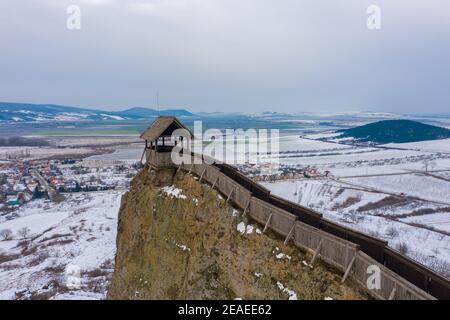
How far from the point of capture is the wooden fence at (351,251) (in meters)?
9.84

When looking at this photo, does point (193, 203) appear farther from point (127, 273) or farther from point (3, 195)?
point (3, 195)

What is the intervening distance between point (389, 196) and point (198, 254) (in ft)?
248

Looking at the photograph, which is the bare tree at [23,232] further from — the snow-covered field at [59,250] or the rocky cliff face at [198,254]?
the rocky cliff face at [198,254]

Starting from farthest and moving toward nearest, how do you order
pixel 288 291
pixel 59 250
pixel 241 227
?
pixel 59 250
pixel 241 227
pixel 288 291

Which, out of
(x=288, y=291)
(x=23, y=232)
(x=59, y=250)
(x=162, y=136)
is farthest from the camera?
(x=23, y=232)

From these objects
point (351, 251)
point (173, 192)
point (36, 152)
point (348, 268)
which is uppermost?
point (173, 192)

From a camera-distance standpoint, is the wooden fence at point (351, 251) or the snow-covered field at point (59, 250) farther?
the snow-covered field at point (59, 250)

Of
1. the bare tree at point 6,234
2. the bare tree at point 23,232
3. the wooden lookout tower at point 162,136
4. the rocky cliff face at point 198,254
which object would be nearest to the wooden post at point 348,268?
the rocky cliff face at point 198,254

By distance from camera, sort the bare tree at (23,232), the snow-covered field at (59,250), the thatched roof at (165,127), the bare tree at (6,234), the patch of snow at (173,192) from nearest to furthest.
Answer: the patch of snow at (173,192) < the thatched roof at (165,127) < the snow-covered field at (59,250) < the bare tree at (6,234) < the bare tree at (23,232)

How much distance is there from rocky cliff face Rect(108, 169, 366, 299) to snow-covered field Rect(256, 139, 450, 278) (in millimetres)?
36601

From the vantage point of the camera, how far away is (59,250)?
55.4 meters

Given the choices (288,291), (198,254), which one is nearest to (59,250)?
(198,254)

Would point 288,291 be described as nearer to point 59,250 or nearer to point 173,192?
point 173,192

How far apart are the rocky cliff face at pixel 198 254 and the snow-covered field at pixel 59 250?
22090 mm
